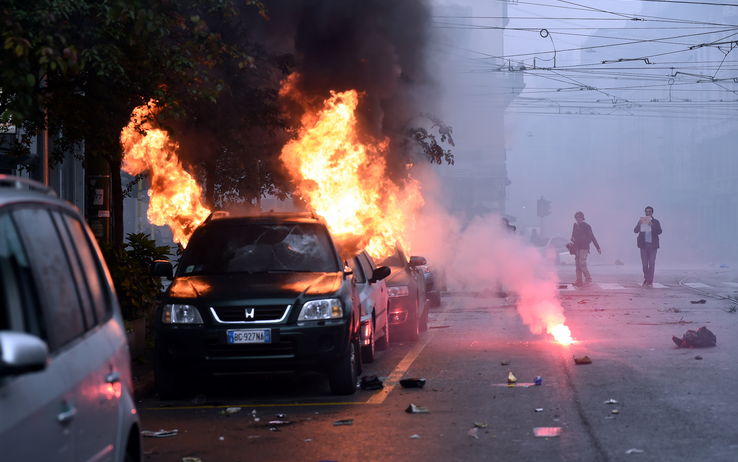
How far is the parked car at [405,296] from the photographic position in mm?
15758

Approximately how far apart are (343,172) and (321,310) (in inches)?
253

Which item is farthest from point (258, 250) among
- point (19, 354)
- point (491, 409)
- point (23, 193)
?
point (19, 354)

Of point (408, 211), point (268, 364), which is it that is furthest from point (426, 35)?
point (268, 364)

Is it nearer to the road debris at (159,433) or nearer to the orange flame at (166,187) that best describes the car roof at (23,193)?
the road debris at (159,433)

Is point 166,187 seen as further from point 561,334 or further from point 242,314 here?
point 242,314

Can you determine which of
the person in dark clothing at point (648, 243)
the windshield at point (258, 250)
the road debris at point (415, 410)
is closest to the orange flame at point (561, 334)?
the windshield at point (258, 250)

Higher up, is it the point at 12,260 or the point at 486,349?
the point at 12,260

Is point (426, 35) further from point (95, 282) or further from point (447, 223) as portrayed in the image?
point (95, 282)

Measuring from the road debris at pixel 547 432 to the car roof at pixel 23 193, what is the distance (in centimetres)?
463

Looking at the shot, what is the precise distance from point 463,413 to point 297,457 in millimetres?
2126

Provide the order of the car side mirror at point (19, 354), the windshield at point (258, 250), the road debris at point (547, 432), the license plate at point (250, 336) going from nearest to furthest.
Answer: the car side mirror at point (19, 354)
the road debris at point (547, 432)
the license plate at point (250, 336)
the windshield at point (258, 250)

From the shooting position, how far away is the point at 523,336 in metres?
15.9

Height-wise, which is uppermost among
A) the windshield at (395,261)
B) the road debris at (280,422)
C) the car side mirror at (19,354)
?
the car side mirror at (19,354)

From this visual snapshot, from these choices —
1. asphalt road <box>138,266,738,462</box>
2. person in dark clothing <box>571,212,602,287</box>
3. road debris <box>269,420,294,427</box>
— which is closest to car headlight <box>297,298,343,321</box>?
asphalt road <box>138,266,738,462</box>
